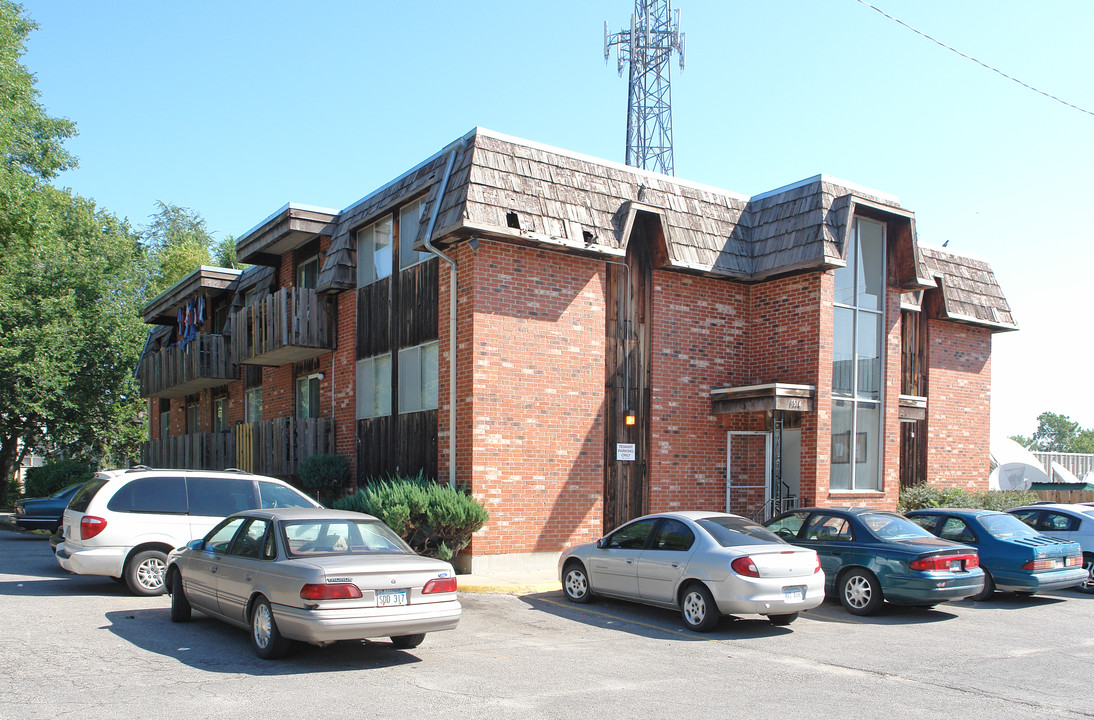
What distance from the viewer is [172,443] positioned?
27.0m

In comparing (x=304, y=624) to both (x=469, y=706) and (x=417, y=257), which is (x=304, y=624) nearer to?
(x=469, y=706)

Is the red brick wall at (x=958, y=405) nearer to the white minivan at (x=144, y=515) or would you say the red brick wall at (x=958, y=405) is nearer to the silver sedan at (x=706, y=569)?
→ the silver sedan at (x=706, y=569)

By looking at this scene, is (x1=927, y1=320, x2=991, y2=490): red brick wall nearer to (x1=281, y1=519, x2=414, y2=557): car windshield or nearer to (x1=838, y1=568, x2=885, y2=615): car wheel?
(x1=838, y1=568, x2=885, y2=615): car wheel

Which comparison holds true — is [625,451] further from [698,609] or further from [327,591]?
[327,591]

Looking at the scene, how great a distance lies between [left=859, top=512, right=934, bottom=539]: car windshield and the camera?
38.6 ft

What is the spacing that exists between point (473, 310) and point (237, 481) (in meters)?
4.49

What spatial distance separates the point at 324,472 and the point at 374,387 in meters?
1.96

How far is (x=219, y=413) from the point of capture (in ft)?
90.2

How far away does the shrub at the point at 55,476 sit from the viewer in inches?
1203

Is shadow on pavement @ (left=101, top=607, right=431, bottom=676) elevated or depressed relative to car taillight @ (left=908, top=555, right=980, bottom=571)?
depressed

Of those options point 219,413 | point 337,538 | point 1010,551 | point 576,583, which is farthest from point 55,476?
point 1010,551

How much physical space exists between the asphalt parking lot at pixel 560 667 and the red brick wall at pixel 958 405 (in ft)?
33.2

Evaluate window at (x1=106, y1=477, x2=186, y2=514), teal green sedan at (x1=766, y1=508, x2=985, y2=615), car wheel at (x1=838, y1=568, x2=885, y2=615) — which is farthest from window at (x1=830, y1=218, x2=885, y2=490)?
window at (x1=106, y1=477, x2=186, y2=514)

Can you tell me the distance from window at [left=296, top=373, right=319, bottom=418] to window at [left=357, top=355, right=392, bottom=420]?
2239mm
